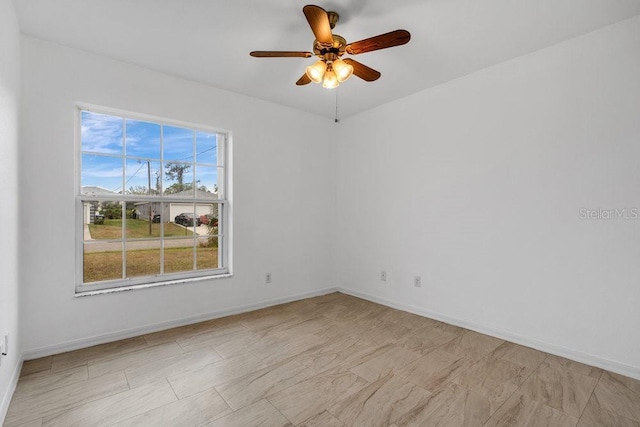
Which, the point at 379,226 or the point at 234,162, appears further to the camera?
the point at 379,226

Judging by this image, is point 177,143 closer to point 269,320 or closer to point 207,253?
point 207,253

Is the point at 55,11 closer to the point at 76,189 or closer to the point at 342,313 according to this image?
the point at 76,189

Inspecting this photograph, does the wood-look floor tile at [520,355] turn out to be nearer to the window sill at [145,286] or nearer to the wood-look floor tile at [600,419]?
the wood-look floor tile at [600,419]

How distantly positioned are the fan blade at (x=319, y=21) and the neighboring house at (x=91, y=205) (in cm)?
236

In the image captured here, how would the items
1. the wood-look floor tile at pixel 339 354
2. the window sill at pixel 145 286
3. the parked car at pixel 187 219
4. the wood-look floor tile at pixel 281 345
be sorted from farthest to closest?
1. the parked car at pixel 187 219
2. the window sill at pixel 145 286
3. the wood-look floor tile at pixel 281 345
4. the wood-look floor tile at pixel 339 354

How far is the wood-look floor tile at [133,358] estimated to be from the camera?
92.7 inches

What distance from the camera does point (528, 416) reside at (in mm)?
1864

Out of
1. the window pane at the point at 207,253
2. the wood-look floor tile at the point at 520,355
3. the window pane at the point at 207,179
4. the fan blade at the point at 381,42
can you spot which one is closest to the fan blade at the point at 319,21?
the fan blade at the point at 381,42

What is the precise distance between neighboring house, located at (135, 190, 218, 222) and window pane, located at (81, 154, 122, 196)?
0.27 metres

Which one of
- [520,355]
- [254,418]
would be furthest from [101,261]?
[520,355]

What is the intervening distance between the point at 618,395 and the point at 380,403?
155 centimetres

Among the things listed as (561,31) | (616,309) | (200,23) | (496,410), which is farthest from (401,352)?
(200,23)

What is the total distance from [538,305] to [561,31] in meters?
2.19

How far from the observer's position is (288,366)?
2.44 meters
